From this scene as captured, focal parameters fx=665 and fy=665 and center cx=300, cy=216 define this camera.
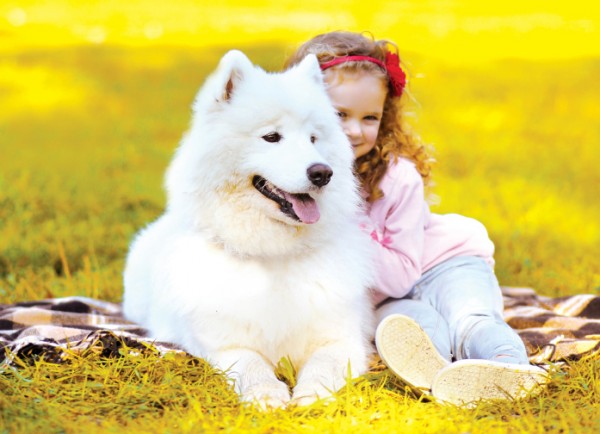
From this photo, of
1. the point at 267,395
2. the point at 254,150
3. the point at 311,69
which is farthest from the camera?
the point at 311,69

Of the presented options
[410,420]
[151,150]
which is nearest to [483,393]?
[410,420]

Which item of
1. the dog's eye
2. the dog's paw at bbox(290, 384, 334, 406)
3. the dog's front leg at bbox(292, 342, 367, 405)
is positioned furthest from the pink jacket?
the dog's paw at bbox(290, 384, 334, 406)

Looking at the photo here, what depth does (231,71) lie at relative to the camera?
2.80m

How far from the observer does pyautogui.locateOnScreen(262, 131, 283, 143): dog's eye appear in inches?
111

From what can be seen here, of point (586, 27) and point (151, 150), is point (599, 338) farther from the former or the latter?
point (586, 27)

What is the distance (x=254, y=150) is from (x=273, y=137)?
4.1 inches

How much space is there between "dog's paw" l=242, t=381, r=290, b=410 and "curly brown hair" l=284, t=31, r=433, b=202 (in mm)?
1356

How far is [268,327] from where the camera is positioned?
2.87 meters

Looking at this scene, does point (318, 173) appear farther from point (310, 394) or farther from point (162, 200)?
point (162, 200)

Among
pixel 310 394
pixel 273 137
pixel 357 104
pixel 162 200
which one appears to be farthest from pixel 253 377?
pixel 162 200

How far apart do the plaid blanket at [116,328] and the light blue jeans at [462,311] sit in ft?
0.95

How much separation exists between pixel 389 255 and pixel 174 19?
32.8 feet

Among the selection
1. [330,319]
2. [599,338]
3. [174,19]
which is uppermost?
[174,19]

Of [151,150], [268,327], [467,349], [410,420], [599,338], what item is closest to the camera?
[410,420]
